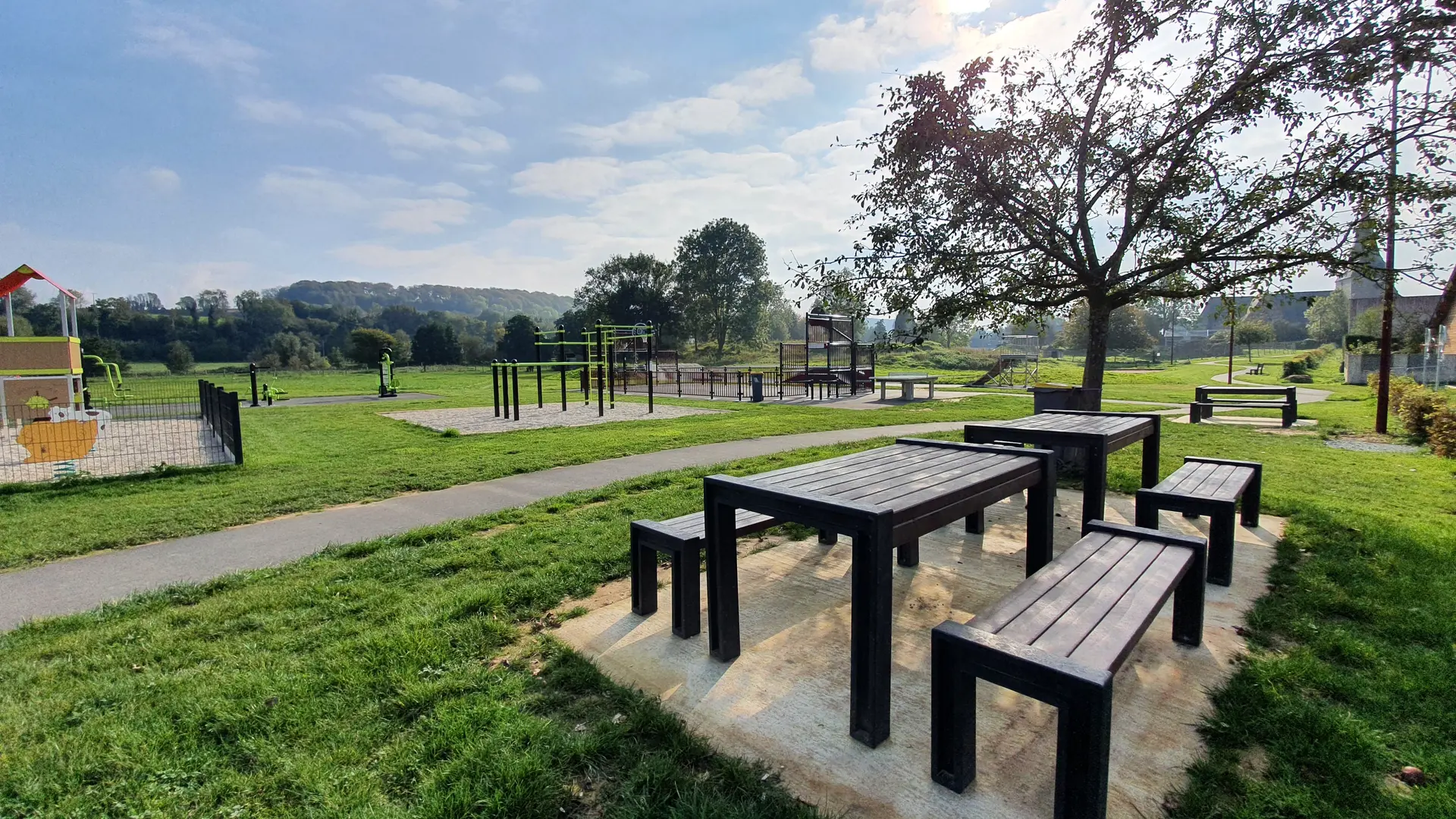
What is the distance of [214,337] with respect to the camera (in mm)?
85812


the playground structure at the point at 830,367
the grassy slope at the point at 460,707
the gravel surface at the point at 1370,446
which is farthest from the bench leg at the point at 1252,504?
the playground structure at the point at 830,367

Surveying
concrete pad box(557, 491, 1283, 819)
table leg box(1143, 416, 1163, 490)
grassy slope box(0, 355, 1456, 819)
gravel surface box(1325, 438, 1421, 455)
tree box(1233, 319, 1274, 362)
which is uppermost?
tree box(1233, 319, 1274, 362)

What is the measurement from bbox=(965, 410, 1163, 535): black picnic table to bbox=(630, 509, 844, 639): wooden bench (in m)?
2.33

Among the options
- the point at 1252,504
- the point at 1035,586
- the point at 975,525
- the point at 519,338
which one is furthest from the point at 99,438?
the point at 519,338

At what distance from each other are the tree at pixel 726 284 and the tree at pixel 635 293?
2076 mm

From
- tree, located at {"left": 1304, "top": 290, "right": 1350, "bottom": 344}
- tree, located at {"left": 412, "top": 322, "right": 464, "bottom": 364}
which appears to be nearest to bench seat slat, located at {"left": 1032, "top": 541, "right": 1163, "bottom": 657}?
tree, located at {"left": 412, "top": 322, "right": 464, "bottom": 364}

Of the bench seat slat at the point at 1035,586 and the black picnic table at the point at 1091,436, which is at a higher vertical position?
the black picnic table at the point at 1091,436

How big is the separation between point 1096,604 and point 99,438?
17.5 meters

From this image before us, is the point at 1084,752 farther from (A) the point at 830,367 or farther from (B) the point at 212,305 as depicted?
(B) the point at 212,305

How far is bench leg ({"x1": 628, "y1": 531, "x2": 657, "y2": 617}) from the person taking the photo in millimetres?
3576

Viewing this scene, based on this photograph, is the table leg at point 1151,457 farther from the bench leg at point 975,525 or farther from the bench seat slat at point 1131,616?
the bench seat slat at point 1131,616

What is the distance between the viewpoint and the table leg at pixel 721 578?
3.00 meters

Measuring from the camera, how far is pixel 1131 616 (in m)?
2.29

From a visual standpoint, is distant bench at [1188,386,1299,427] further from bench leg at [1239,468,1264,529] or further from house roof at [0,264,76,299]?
house roof at [0,264,76,299]
